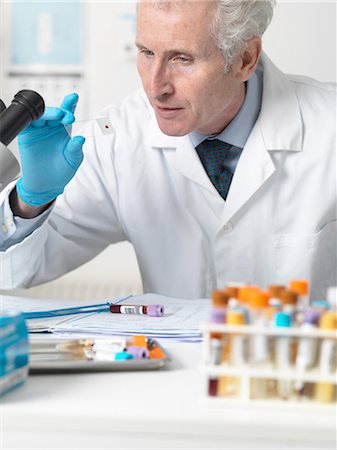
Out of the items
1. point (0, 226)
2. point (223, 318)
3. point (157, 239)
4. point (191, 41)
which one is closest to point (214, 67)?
point (191, 41)

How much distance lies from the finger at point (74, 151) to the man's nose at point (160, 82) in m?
0.19

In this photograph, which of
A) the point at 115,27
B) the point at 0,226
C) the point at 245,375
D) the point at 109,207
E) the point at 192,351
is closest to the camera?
the point at 245,375

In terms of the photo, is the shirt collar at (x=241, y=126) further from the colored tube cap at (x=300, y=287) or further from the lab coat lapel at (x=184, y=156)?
the colored tube cap at (x=300, y=287)

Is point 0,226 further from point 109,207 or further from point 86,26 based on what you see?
point 86,26

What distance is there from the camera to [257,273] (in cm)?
166

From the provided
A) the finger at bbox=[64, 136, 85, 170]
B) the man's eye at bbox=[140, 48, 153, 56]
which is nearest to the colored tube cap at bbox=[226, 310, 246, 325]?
the finger at bbox=[64, 136, 85, 170]

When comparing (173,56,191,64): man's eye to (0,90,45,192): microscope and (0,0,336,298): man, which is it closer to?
(0,0,336,298): man

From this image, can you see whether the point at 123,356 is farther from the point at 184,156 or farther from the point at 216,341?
the point at 184,156

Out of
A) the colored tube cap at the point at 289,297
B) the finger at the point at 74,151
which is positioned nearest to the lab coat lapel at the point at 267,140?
the finger at the point at 74,151

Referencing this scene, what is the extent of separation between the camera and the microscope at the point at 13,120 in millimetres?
1140

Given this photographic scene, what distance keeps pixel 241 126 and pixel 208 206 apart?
19 centimetres

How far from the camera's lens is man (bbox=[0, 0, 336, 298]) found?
1457 mm

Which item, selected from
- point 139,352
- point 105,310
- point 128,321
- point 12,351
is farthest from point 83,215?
point 12,351

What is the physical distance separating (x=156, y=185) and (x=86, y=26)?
0.96 m
